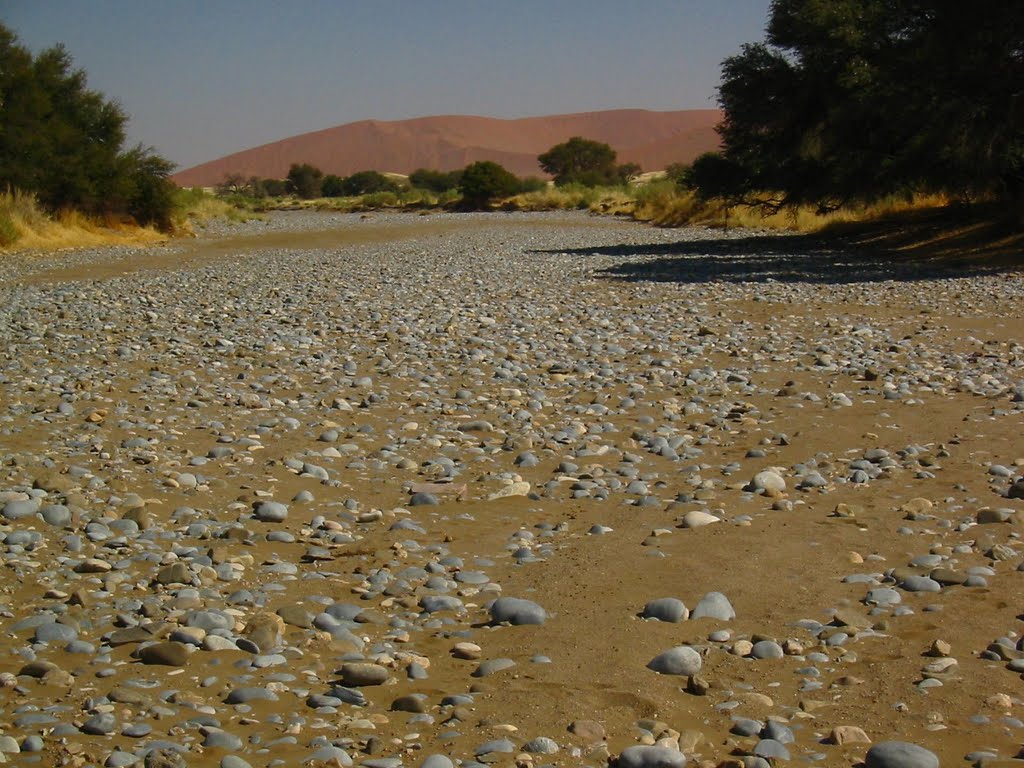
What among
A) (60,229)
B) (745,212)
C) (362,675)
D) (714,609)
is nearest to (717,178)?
(745,212)

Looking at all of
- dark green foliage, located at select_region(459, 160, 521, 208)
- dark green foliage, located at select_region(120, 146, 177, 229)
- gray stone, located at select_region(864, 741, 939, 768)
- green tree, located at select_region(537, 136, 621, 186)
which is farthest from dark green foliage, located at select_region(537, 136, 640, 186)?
gray stone, located at select_region(864, 741, 939, 768)

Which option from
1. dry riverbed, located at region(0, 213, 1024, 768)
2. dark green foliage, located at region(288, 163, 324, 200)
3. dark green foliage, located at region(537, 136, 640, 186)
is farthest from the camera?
dark green foliage, located at region(288, 163, 324, 200)

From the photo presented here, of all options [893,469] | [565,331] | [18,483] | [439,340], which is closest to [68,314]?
[439,340]

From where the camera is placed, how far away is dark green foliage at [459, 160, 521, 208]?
64.6 metres

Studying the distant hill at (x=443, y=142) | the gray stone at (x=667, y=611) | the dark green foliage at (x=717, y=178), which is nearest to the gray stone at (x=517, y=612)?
the gray stone at (x=667, y=611)

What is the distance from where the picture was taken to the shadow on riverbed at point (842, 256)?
17953mm

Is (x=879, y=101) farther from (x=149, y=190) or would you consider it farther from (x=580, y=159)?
(x=580, y=159)

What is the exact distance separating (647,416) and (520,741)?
15.0ft

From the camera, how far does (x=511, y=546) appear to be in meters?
5.11

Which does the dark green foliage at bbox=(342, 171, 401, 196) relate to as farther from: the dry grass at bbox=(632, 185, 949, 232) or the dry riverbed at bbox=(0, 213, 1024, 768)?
the dry riverbed at bbox=(0, 213, 1024, 768)

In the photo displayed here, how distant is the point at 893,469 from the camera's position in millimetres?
6223

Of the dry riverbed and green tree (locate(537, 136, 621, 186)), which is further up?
green tree (locate(537, 136, 621, 186))

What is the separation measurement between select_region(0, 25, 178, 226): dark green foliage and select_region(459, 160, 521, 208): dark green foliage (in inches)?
1256

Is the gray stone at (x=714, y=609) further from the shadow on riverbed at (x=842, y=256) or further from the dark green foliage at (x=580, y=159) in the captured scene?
the dark green foliage at (x=580, y=159)
